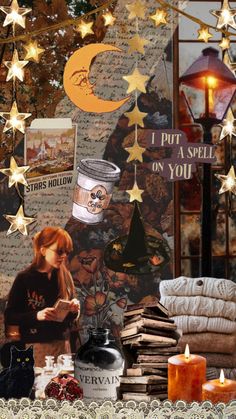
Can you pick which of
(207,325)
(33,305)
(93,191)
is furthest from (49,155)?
(207,325)

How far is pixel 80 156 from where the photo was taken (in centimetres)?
495

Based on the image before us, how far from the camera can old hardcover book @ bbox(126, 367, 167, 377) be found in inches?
75.8

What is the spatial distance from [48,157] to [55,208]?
1.06ft

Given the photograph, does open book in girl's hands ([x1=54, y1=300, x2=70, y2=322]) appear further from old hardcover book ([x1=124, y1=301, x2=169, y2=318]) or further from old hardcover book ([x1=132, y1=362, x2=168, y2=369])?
old hardcover book ([x1=132, y1=362, x2=168, y2=369])

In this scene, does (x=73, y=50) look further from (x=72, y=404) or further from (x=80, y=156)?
(x=72, y=404)

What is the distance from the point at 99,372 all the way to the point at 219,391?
29cm

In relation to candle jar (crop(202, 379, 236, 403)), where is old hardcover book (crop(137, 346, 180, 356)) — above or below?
below

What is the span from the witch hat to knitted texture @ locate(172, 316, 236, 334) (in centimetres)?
145

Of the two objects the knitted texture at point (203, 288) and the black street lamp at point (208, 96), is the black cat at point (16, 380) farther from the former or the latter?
the black street lamp at point (208, 96)

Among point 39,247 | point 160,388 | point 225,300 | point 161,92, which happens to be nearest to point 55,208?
point 39,247

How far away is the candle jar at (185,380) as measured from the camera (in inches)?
70.1

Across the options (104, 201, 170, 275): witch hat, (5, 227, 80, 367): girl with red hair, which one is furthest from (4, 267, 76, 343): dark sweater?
(104, 201, 170, 275): witch hat

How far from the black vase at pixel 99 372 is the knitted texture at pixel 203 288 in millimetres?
1681

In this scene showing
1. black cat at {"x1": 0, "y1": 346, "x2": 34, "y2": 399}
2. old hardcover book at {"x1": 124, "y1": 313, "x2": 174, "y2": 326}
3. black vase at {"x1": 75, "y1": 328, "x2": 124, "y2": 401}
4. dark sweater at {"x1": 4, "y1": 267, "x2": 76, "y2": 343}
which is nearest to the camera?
black vase at {"x1": 75, "y1": 328, "x2": 124, "y2": 401}
